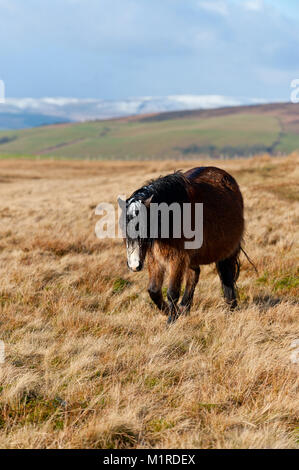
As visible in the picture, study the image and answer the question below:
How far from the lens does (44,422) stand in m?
3.23

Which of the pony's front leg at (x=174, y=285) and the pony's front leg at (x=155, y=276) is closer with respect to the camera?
the pony's front leg at (x=174, y=285)

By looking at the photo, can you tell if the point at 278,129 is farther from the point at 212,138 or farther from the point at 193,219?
the point at 193,219

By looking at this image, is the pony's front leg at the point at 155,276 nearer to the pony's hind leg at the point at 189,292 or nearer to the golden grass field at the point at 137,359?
the golden grass field at the point at 137,359

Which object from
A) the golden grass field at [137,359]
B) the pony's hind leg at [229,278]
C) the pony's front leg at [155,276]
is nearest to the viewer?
the golden grass field at [137,359]

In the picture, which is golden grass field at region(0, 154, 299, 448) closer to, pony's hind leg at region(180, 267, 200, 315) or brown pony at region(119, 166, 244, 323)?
pony's hind leg at region(180, 267, 200, 315)

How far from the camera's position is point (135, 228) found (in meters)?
4.64

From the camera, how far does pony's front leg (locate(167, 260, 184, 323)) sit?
5.07 m

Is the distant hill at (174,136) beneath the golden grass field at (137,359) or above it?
above

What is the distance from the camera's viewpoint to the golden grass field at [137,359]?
3131mm

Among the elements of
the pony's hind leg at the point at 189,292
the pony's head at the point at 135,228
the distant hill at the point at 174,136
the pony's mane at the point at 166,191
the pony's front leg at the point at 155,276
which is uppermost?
the distant hill at the point at 174,136

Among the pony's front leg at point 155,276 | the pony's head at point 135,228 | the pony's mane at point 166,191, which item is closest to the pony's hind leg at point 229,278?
the pony's front leg at point 155,276

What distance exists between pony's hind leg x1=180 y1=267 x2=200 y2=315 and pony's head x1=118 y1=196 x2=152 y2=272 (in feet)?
4.26

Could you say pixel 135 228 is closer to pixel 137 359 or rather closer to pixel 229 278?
pixel 137 359

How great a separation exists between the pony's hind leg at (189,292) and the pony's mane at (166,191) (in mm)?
1258
